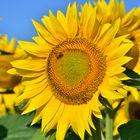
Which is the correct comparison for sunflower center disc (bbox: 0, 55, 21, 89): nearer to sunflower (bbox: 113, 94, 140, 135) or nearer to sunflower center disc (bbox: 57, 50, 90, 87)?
sunflower (bbox: 113, 94, 140, 135)

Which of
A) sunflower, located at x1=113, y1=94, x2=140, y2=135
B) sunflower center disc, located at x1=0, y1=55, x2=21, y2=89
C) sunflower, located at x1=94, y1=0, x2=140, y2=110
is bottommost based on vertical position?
sunflower, located at x1=113, y1=94, x2=140, y2=135

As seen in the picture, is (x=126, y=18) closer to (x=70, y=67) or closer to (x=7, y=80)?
(x=70, y=67)

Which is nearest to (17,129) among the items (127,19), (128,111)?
(127,19)

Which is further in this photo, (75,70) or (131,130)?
(131,130)

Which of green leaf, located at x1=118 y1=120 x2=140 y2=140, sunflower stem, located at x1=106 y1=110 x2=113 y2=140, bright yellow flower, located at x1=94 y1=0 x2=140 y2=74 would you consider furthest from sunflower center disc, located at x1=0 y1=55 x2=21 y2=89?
green leaf, located at x1=118 y1=120 x2=140 y2=140

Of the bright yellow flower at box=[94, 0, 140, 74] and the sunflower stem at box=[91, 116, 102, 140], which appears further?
the bright yellow flower at box=[94, 0, 140, 74]

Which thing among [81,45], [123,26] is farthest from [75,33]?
[123,26]

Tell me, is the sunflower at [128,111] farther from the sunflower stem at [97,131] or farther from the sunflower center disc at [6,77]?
the sunflower stem at [97,131]

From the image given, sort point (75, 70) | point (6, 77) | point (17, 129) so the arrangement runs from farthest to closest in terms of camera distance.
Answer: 1. point (6, 77)
2. point (17, 129)
3. point (75, 70)
